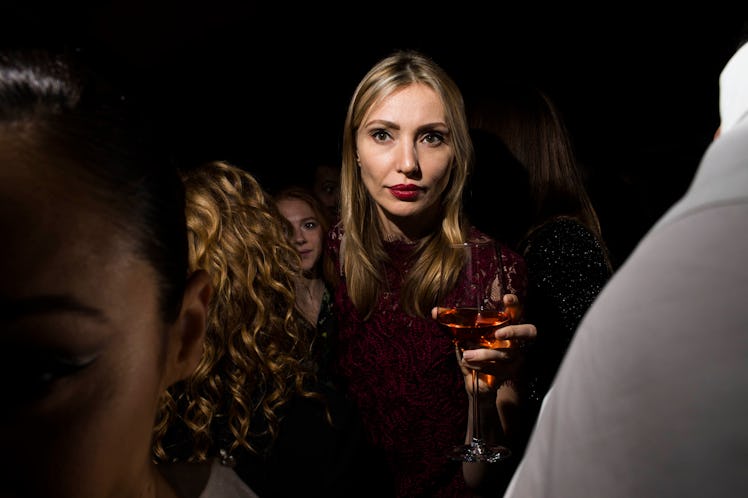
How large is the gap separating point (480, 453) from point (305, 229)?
1672mm

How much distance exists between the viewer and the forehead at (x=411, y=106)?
7.92ft

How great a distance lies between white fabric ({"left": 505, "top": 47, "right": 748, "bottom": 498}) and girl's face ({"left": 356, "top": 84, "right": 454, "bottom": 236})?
1719mm

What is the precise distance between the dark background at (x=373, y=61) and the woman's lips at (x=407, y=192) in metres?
2.39

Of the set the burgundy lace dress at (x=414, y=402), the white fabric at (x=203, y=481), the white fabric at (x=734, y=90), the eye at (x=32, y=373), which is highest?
the white fabric at (x=734, y=90)

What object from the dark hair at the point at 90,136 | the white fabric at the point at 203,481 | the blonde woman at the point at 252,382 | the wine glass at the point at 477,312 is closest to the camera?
the dark hair at the point at 90,136

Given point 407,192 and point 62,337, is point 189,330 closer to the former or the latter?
point 62,337

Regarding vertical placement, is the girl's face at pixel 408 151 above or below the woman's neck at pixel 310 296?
above

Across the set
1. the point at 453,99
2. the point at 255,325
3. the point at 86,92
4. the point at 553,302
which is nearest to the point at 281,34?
the point at 453,99

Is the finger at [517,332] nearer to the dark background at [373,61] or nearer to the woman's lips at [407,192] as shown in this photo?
the woman's lips at [407,192]

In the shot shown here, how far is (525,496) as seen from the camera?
2.49 ft

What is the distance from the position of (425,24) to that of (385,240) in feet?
9.33

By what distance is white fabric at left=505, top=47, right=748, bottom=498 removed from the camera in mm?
627

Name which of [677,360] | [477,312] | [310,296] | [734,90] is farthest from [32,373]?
[310,296]

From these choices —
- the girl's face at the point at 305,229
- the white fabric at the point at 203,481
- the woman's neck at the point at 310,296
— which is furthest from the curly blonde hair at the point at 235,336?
the girl's face at the point at 305,229
